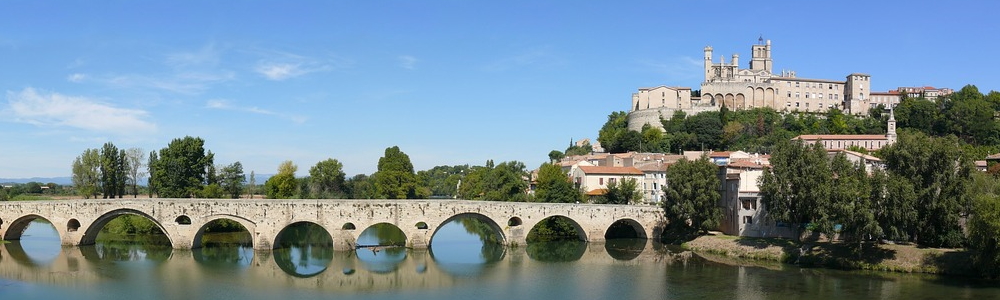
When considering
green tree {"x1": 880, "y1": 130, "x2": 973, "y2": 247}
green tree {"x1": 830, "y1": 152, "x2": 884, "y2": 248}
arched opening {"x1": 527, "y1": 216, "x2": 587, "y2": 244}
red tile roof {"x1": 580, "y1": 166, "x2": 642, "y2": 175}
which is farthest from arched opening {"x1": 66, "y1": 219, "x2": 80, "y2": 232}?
green tree {"x1": 880, "y1": 130, "x2": 973, "y2": 247}

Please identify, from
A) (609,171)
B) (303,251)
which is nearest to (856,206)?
(303,251)

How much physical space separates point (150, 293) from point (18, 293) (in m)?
5.27

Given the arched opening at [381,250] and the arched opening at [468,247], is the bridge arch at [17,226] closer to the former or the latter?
the arched opening at [381,250]

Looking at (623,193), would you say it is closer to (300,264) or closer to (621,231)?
(621,231)

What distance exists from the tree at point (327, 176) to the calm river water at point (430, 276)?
26.7 metres

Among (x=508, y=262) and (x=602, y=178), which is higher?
(x=602, y=178)

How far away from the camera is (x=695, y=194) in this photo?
45.1m

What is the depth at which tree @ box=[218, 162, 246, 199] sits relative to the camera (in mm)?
67625

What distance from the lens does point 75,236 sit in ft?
146

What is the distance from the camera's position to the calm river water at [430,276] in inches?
1216

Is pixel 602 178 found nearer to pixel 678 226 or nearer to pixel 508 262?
pixel 678 226

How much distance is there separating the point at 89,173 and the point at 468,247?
33.1m

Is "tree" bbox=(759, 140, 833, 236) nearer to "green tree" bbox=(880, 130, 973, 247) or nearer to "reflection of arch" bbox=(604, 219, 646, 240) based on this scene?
"green tree" bbox=(880, 130, 973, 247)

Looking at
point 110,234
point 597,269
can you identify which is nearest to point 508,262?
point 597,269
